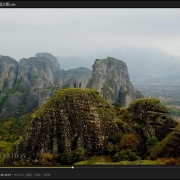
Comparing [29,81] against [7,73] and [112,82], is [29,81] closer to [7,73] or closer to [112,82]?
[7,73]

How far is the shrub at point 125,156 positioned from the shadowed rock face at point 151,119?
1509 millimetres

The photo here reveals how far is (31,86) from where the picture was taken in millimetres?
46344

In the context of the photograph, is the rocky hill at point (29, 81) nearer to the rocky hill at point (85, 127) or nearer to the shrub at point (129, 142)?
the rocky hill at point (85, 127)

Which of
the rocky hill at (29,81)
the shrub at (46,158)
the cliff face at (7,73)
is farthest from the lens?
the cliff face at (7,73)

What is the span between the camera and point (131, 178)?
4141 mm

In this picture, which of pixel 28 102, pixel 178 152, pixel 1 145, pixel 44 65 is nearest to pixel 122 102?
pixel 28 102

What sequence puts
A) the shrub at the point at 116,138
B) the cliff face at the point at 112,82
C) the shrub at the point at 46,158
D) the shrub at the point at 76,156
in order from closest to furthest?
the shrub at the point at 76,156
the shrub at the point at 46,158
the shrub at the point at 116,138
the cliff face at the point at 112,82

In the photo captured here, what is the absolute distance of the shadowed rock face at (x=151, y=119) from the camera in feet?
28.0

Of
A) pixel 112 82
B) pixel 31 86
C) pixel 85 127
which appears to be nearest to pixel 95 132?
pixel 85 127

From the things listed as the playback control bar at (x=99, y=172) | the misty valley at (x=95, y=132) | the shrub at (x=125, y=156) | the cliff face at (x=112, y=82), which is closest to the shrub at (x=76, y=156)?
the misty valley at (x=95, y=132)

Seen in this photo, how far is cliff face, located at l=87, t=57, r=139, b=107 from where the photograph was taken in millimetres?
37103

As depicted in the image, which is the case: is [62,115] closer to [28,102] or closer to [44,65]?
[28,102]

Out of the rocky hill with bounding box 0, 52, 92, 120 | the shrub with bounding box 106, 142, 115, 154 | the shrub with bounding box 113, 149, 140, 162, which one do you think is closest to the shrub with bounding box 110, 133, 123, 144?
the shrub with bounding box 106, 142, 115, 154

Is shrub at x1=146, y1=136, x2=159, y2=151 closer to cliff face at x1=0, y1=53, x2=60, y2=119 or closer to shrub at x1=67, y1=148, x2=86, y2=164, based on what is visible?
shrub at x1=67, y1=148, x2=86, y2=164
